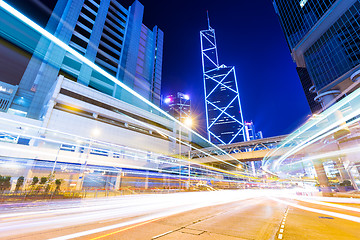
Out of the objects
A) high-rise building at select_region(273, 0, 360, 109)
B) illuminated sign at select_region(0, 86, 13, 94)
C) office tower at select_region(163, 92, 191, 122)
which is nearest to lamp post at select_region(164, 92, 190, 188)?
office tower at select_region(163, 92, 191, 122)

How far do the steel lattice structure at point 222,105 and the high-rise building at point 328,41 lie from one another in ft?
309

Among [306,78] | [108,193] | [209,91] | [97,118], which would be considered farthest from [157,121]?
[306,78]

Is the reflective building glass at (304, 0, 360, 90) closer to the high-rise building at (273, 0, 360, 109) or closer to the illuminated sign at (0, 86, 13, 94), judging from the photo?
the high-rise building at (273, 0, 360, 109)

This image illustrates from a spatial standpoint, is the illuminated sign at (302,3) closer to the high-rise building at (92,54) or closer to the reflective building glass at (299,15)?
the reflective building glass at (299,15)

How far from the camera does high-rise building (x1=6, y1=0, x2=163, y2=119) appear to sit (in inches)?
1959

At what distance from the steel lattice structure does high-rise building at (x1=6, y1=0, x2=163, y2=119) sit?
84648 millimetres

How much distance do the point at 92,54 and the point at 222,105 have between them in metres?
122

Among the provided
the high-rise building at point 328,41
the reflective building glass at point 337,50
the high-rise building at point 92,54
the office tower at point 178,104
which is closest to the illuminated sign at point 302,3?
the high-rise building at point 328,41

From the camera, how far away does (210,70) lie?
6698 inches

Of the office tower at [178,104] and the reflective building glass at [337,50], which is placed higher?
the office tower at [178,104]

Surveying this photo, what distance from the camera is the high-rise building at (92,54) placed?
1959 inches

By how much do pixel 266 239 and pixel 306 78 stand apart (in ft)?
511

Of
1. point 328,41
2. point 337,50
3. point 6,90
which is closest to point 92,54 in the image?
point 6,90

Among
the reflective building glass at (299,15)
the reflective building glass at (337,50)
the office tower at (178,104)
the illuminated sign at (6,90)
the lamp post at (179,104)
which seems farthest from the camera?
the office tower at (178,104)
